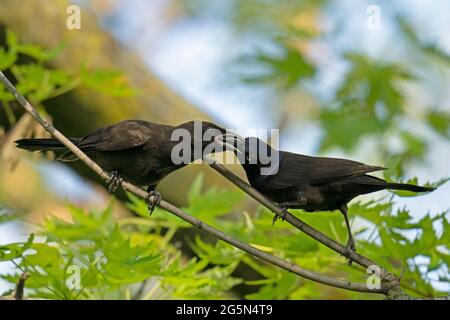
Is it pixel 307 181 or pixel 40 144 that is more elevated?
pixel 40 144

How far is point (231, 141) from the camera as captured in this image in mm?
3924

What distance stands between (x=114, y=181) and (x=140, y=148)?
26 cm

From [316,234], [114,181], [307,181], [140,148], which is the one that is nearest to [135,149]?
[140,148]

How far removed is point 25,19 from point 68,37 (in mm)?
378

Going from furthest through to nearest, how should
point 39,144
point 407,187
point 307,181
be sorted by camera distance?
point 307,181, point 39,144, point 407,187

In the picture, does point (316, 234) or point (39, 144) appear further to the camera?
point (39, 144)

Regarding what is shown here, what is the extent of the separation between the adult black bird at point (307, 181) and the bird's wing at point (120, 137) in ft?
1.51

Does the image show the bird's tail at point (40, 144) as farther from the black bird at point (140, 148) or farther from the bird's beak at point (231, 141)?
the bird's beak at point (231, 141)

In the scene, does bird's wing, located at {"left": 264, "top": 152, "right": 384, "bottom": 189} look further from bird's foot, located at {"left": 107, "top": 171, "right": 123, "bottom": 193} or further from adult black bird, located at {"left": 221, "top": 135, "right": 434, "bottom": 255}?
bird's foot, located at {"left": 107, "top": 171, "right": 123, "bottom": 193}

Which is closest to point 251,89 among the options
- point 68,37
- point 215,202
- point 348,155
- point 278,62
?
point 278,62

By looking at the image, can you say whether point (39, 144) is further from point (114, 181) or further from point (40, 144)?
point (114, 181)

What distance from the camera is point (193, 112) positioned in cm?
639

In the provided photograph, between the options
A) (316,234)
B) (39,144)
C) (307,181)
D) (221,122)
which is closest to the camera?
(316,234)
